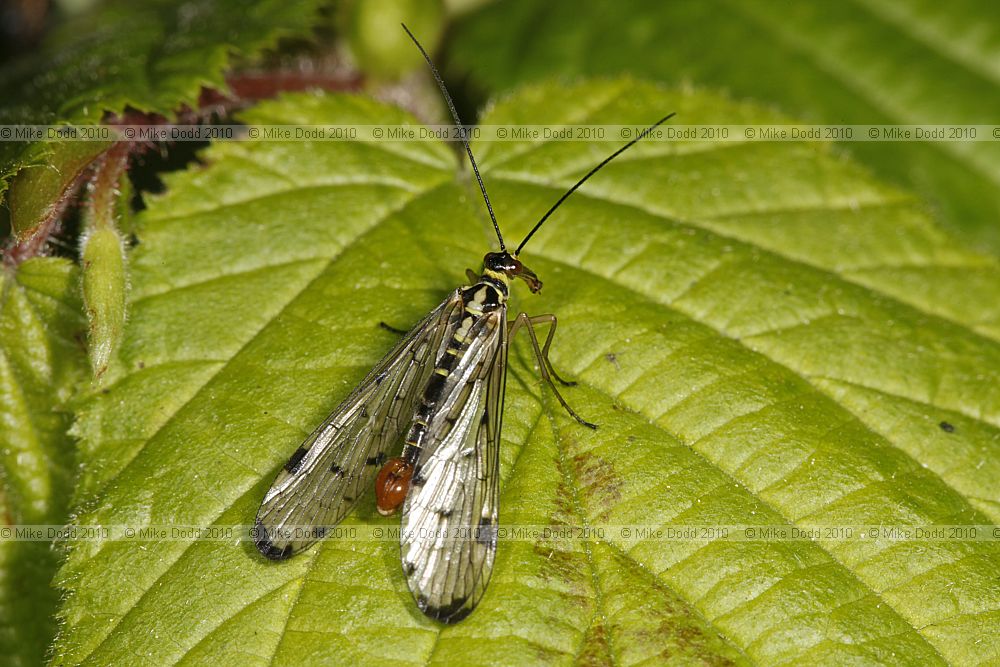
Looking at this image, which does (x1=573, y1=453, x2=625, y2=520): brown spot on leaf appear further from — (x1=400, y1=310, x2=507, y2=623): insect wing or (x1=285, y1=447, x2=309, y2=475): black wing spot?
(x1=285, y1=447, x2=309, y2=475): black wing spot

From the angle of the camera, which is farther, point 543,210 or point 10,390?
point 543,210

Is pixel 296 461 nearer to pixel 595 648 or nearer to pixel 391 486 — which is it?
pixel 391 486

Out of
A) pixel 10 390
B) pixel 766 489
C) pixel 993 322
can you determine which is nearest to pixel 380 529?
pixel 766 489

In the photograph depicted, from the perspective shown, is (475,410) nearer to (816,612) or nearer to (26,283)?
(816,612)

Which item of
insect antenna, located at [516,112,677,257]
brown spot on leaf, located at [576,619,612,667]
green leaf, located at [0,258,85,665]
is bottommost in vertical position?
green leaf, located at [0,258,85,665]

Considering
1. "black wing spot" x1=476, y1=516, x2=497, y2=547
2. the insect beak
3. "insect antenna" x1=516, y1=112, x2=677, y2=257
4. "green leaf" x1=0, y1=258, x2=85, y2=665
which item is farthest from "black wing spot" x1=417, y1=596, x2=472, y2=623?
"green leaf" x1=0, y1=258, x2=85, y2=665

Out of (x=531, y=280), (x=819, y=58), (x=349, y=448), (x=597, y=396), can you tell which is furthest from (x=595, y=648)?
(x=819, y=58)
